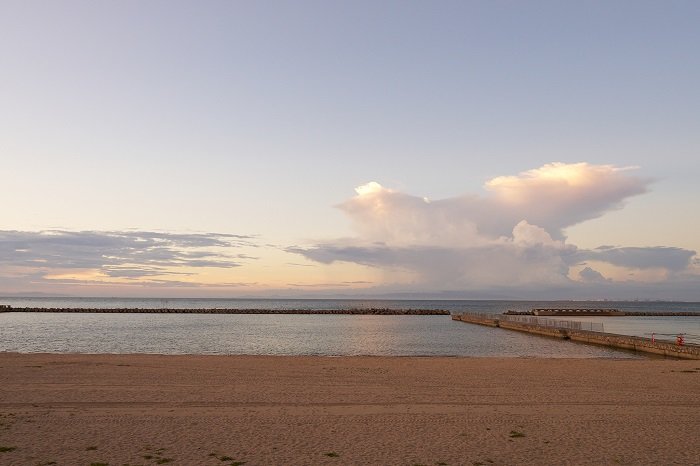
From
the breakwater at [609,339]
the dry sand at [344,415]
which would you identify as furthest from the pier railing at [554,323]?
the dry sand at [344,415]

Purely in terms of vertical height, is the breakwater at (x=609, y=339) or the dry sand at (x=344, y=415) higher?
the dry sand at (x=344, y=415)

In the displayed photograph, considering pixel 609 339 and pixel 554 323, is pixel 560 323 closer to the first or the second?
pixel 554 323

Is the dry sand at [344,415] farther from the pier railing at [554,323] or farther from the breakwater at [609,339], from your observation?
the pier railing at [554,323]

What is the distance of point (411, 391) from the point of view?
2067cm

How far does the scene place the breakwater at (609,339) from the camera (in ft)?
127

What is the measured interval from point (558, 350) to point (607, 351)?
146 inches

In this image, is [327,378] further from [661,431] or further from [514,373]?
[661,431]

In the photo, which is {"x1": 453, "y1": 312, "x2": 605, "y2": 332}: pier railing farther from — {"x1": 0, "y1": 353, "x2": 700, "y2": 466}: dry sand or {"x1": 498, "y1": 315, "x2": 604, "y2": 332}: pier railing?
{"x1": 0, "y1": 353, "x2": 700, "y2": 466}: dry sand

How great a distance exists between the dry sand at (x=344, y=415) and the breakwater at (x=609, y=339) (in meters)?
12.8

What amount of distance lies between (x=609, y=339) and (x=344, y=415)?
132ft

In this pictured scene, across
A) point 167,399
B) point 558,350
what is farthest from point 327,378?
point 558,350

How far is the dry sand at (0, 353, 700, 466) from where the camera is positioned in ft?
39.9

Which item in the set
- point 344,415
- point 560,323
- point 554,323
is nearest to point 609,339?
point 560,323

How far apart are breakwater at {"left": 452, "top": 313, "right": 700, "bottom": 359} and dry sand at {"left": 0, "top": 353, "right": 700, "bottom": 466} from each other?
1284 cm
